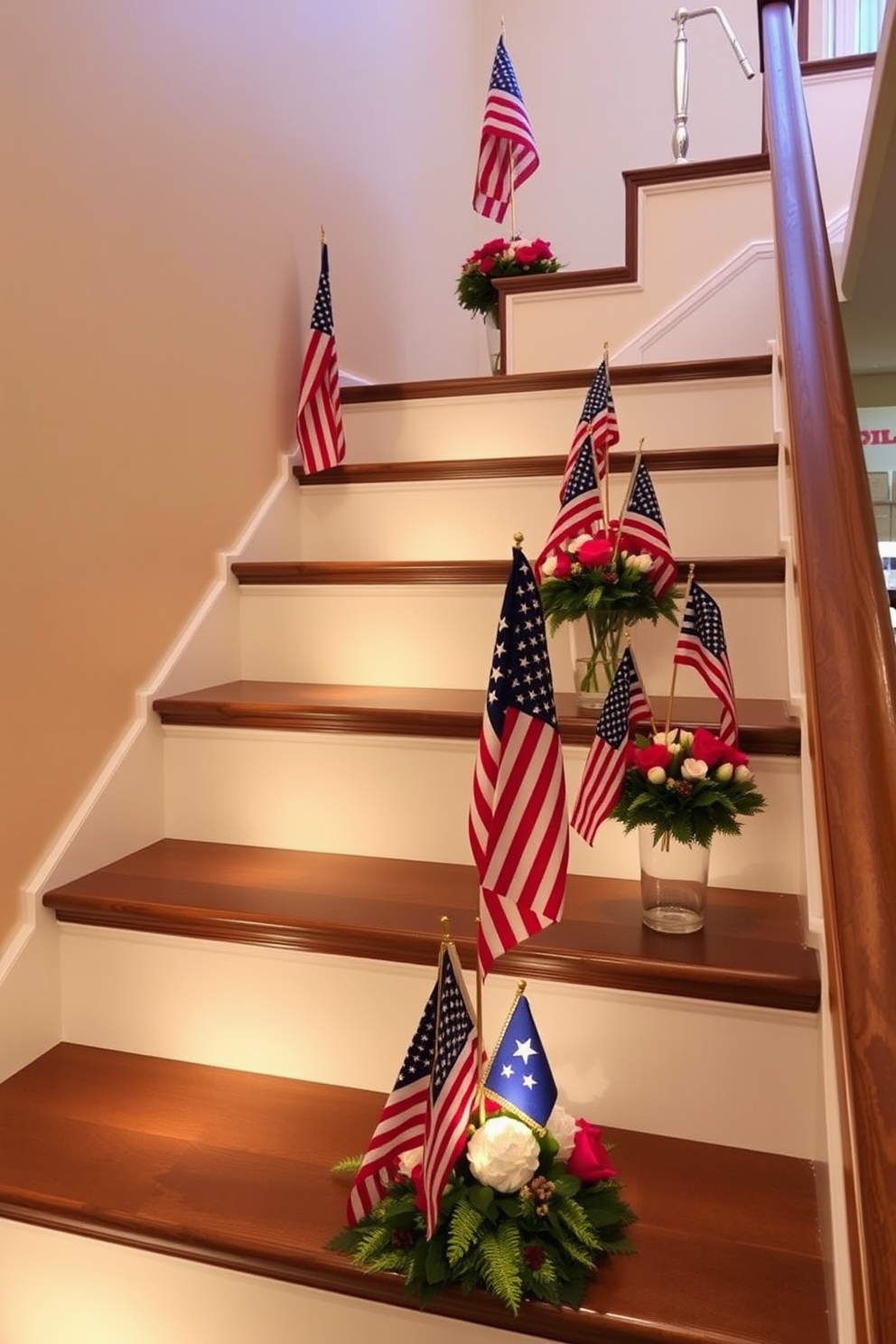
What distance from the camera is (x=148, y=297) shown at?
6.01ft

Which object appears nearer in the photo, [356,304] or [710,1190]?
[710,1190]

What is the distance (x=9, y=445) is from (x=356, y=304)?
1767 millimetres

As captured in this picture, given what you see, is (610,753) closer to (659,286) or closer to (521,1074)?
(521,1074)

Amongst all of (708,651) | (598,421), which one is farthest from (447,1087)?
(598,421)

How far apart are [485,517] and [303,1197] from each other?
1.48 m

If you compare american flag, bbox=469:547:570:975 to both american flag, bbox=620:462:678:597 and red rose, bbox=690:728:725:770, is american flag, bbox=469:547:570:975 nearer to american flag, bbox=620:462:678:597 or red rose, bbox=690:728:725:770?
red rose, bbox=690:728:725:770

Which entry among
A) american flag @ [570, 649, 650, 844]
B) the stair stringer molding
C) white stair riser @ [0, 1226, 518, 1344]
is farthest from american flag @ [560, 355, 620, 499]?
white stair riser @ [0, 1226, 518, 1344]

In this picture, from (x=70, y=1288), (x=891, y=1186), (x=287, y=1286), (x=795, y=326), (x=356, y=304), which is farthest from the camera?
(x=356, y=304)

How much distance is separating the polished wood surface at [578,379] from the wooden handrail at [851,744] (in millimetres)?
888

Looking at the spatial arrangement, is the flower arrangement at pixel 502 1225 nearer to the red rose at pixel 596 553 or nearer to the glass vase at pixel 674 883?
the glass vase at pixel 674 883

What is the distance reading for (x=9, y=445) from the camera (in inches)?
57.3

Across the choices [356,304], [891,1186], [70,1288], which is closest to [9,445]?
[70,1288]

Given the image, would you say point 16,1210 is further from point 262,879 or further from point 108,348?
point 108,348

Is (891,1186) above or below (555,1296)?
above
